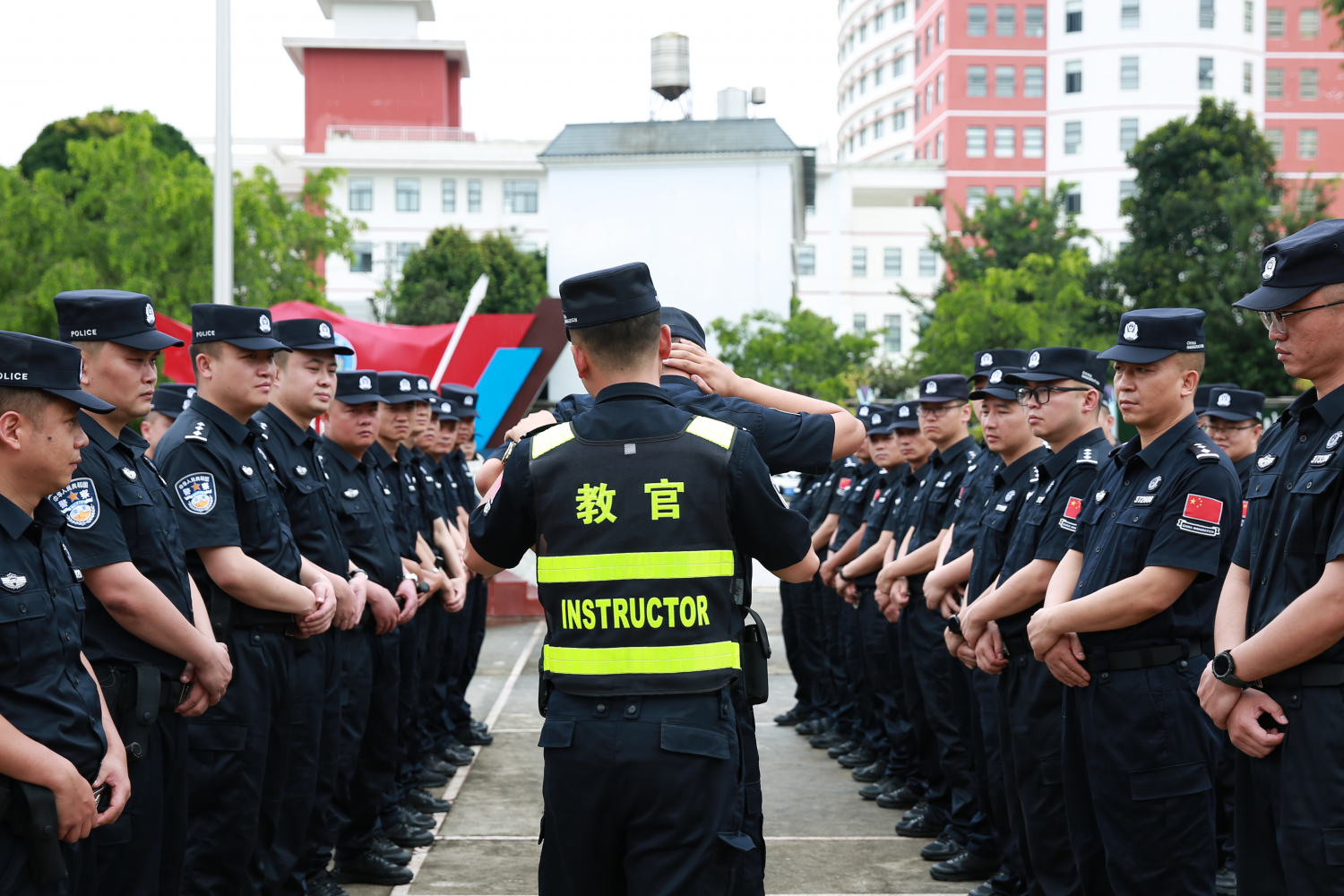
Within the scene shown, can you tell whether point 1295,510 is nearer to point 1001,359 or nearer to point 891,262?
point 1001,359

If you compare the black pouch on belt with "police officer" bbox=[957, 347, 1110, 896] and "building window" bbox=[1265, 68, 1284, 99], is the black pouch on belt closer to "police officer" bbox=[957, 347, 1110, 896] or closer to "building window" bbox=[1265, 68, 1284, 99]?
"police officer" bbox=[957, 347, 1110, 896]

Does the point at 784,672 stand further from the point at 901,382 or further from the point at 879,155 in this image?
the point at 879,155

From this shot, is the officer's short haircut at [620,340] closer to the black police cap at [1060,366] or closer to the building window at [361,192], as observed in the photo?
the black police cap at [1060,366]

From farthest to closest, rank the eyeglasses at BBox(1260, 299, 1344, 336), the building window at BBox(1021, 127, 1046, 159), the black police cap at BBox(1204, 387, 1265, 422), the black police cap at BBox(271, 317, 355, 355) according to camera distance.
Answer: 1. the building window at BBox(1021, 127, 1046, 159)
2. the black police cap at BBox(1204, 387, 1265, 422)
3. the black police cap at BBox(271, 317, 355, 355)
4. the eyeglasses at BBox(1260, 299, 1344, 336)

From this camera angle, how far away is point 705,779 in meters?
3.23

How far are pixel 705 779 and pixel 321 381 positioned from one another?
340 centimetres

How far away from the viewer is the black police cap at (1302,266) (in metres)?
3.47

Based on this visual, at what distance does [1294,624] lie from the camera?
3.34 metres

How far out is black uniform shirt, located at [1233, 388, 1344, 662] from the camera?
134 inches

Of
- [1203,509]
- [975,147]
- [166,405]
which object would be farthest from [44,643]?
[975,147]

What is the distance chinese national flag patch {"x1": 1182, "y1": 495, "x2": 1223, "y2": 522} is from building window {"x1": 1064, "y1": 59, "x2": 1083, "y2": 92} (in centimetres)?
7751

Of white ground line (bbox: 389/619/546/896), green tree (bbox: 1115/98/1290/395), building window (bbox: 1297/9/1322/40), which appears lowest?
white ground line (bbox: 389/619/546/896)

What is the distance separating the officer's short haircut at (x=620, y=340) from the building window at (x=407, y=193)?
66.7 meters

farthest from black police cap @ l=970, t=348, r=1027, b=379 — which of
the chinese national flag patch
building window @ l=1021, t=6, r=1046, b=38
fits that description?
building window @ l=1021, t=6, r=1046, b=38
